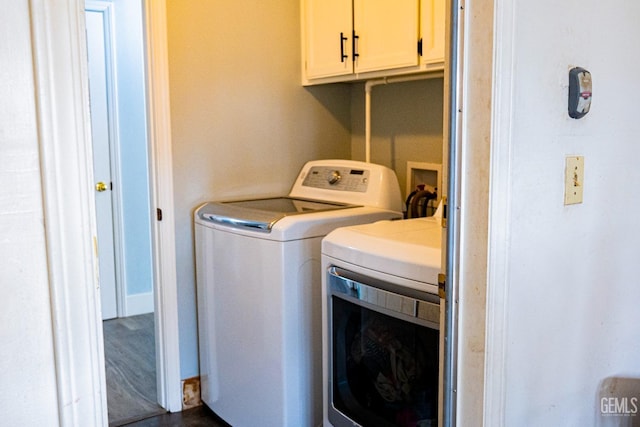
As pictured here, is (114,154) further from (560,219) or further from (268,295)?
(560,219)

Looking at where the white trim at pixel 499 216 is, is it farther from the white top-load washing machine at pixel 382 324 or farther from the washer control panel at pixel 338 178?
the washer control panel at pixel 338 178

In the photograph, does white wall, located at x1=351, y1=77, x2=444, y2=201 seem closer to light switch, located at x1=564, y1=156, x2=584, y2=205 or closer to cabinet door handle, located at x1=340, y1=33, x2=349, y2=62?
cabinet door handle, located at x1=340, y1=33, x2=349, y2=62

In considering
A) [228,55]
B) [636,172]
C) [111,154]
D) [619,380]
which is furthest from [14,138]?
[111,154]

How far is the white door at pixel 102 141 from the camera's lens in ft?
13.1

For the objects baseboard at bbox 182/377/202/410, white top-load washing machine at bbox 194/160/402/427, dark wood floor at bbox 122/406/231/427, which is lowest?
dark wood floor at bbox 122/406/231/427

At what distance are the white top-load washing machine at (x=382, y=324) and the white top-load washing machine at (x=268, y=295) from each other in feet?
0.69

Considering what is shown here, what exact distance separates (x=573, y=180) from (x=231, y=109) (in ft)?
5.91

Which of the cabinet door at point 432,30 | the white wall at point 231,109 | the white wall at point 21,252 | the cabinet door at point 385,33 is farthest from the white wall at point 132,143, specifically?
the white wall at point 21,252

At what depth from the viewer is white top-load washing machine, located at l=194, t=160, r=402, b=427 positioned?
7.42 feet

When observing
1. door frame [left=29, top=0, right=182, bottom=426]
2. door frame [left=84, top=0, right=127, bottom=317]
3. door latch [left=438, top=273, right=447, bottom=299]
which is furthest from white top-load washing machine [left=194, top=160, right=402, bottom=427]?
door frame [left=84, top=0, right=127, bottom=317]

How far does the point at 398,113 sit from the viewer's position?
2.93m

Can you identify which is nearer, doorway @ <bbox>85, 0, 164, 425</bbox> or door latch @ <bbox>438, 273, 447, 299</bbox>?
door latch @ <bbox>438, 273, 447, 299</bbox>

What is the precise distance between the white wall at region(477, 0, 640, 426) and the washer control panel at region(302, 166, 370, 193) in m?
1.29

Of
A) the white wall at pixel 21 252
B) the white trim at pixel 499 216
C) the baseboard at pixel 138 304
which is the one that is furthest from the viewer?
the baseboard at pixel 138 304
